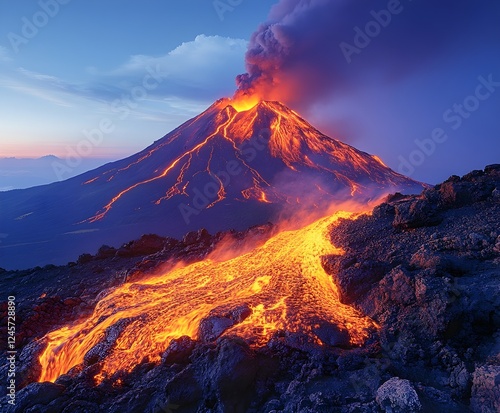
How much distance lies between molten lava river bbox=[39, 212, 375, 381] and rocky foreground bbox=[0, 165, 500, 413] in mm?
377

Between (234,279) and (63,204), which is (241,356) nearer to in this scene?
(234,279)

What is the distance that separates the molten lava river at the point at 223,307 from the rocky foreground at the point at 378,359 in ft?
1.24

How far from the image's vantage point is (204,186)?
40.1m

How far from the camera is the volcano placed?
109 feet

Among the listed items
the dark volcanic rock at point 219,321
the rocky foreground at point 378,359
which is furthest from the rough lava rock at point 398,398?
the dark volcanic rock at point 219,321

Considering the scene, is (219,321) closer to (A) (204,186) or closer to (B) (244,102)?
(A) (204,186)

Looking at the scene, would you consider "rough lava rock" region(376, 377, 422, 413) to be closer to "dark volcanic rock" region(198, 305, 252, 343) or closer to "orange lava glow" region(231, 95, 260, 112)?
"dark volcanic rock" region(198, 305, 252, 343)

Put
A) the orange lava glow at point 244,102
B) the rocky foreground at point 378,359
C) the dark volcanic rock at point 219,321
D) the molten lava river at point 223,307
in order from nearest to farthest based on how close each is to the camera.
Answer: the rocky foreground at point 378,359 → the molten lava river at point 223,307 → the dark volcanic rock at point 219,321 → the orange lava glow at point 244,102

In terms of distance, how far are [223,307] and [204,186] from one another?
32.2m

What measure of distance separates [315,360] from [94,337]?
567cm

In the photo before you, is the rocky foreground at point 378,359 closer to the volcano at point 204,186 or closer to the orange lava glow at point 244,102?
the volcano at point 204,186

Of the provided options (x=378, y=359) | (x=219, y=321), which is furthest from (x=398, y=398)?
(x=219, y=321)

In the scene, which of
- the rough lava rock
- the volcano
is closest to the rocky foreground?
the rough lava rock

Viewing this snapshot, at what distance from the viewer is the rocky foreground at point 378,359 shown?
17.5ft
